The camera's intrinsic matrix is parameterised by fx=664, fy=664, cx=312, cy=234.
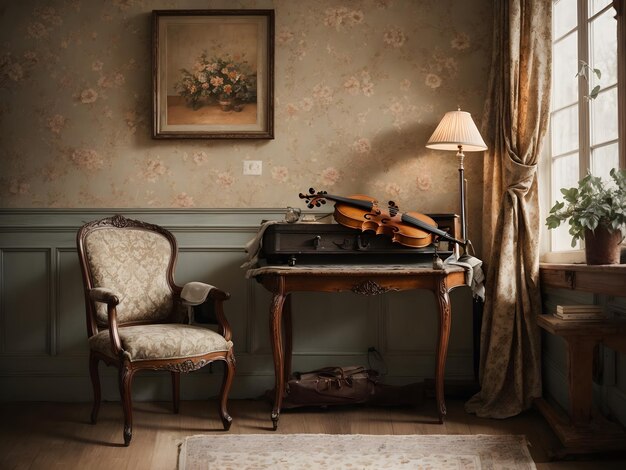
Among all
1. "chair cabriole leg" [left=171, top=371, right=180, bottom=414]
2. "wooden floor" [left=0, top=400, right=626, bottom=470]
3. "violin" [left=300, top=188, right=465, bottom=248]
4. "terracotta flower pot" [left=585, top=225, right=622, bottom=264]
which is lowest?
"wooden floor" [left=0, top=400, right=626, bottom=470]

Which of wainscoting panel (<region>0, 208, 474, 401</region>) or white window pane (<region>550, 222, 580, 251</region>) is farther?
wainscoting panel (<region>0, 208, 474, 401</region>)

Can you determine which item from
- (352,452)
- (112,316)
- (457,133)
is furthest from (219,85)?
(352,452)

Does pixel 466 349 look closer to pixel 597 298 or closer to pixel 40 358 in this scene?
pixel 597 298

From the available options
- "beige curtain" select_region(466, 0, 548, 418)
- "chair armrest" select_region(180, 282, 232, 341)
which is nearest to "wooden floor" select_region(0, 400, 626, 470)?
"beige curtain" select_region(466, 0, 548, 418)

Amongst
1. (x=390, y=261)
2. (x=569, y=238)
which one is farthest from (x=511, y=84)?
(x=390, y=261)

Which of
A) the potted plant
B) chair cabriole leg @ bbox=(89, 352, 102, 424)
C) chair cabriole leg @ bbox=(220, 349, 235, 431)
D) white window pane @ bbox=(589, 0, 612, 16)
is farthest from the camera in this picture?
chair cabriole leg @ bbox=(89, 352, 102, 424)

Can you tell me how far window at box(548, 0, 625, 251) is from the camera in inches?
116

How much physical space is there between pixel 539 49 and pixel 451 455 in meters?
2.02

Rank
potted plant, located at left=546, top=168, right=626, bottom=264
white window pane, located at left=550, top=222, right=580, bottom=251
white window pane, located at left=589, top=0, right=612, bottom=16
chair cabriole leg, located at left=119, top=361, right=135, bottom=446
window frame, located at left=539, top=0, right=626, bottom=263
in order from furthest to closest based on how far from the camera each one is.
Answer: white window pane, located at left=550, top=222, right=580, bottom=251, white window pane, located at left=589, top=0, right=612, bottom=16, chair cabriole leg, located at left=119, top=361, right=135, bottom=446, window frame, located at left=539, top=0, right=626, bottom=263, potted plant, located at left=546, top=168, right=626, bottom=264

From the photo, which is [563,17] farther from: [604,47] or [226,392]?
[226,392]

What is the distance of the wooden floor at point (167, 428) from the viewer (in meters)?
2.72

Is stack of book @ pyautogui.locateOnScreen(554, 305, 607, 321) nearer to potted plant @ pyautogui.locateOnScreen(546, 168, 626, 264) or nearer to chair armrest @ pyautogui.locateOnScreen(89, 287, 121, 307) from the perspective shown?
potted plant @ pyautogui.locateOnScreen(546, 168, 626, 264)

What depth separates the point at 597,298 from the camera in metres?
2.91

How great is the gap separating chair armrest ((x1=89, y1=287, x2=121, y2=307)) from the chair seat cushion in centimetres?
15
